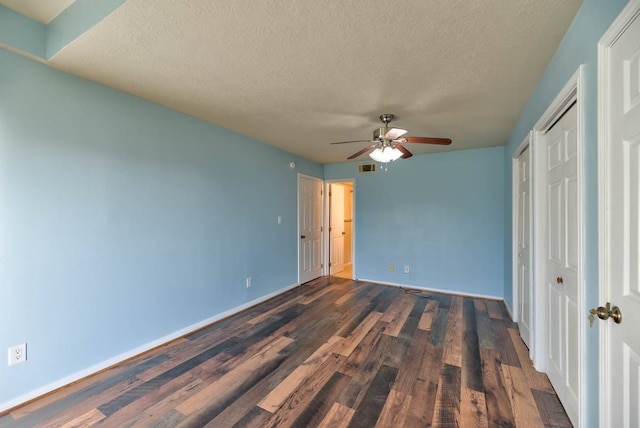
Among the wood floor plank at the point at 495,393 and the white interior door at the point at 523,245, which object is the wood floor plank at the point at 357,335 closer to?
the wood floor plank at the point at 495,393

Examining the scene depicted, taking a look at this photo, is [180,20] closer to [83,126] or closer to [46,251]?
[83,126]

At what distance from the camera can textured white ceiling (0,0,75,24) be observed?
158 centimetres

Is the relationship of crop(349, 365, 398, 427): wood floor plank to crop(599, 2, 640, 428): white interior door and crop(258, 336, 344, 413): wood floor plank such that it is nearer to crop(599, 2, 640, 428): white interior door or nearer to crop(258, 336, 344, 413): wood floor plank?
crop(258, 336, 344, 413): wood floor plank

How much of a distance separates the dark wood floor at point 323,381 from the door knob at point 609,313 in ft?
3.34

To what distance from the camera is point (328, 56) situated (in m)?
1.70

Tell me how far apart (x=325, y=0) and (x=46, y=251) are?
2.43 meters

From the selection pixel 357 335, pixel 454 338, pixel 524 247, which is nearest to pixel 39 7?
pixel 357 335

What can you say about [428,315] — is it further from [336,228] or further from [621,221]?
[336,228]

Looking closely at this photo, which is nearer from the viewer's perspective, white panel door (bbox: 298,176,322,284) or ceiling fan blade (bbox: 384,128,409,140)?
ceiling fan blade (bbox: 384,128,409,140)

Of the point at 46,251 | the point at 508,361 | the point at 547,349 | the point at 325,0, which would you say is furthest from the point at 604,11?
the point at 46,251

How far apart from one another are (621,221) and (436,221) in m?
3.43

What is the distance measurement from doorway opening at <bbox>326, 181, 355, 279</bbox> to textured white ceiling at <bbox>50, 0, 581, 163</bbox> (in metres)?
2.86

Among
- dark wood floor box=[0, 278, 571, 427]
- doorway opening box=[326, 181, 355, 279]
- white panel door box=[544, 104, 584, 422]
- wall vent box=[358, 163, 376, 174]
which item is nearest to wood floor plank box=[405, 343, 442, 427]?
dark wood floor box=[0, 278, 571, 427]

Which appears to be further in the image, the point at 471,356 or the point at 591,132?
the point at 471,356
